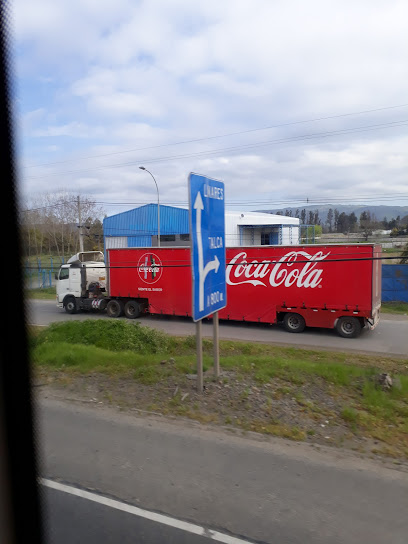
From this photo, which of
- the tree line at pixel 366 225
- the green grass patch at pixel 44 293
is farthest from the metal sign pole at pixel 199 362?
the tree line at pixel 366 225

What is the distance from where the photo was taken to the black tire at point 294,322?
1614 centimetres

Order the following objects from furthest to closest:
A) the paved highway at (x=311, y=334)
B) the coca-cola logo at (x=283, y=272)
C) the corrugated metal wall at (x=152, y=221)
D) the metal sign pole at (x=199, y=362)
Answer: the corrugated metal wall at (x=152, y=221)
the coca-cola logo at (x=283, y=272)
the paved highway at (x=311, y=334)
the metal sign pole at (x=199, y=362)

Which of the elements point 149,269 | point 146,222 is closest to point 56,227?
point 146,222

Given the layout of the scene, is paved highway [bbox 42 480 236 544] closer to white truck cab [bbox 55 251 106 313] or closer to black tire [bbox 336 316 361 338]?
black tire [bbox 336 316 361 338]

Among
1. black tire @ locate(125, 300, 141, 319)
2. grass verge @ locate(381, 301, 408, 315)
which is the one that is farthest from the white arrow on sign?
grass verge @ locate(381, 301, 408, 315)

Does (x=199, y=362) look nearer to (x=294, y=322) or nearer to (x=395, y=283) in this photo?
(x=294, y=322)

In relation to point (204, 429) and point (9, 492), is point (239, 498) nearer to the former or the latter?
point (204, 429)

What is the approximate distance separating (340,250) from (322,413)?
916cm

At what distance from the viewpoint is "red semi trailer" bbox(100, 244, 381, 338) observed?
14.8 meters

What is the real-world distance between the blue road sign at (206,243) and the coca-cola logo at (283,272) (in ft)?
23.2

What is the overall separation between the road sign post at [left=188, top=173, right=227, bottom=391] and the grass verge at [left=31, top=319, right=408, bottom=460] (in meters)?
0.64

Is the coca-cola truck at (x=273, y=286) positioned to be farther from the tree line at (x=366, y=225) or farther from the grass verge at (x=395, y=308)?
the tree line at (x=366, y=225)

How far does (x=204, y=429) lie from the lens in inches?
233

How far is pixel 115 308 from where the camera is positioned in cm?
2052
